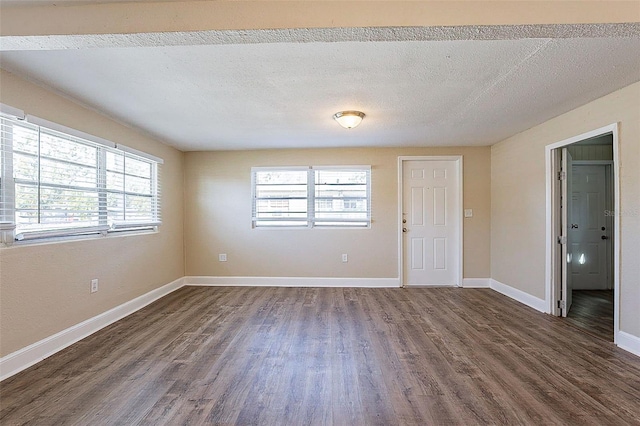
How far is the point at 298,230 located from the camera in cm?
492

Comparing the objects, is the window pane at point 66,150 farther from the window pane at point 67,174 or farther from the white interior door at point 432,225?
the white interior door at point 432,225

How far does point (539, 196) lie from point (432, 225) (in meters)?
1.55

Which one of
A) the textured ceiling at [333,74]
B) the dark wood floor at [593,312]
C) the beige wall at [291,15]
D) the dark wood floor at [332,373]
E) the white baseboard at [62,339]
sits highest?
the textured ceiling at [333,74]

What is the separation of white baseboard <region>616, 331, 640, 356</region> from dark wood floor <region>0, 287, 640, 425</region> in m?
0.07

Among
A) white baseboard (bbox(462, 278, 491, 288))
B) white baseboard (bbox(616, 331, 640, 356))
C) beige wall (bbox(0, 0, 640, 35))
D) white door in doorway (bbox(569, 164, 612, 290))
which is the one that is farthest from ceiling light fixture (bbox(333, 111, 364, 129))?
white door in doorway (bbox(569, 164, 612, 290))

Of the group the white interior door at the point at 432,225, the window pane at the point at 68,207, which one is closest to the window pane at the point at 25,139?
the window pane at the point at 68,207

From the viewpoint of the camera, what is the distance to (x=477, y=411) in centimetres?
181

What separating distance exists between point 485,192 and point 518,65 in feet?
9.96

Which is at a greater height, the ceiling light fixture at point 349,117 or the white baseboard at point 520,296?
the ceiling light fixture at point 349,117

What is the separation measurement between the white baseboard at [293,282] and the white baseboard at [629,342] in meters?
2.60

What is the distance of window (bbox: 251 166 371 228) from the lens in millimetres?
4898

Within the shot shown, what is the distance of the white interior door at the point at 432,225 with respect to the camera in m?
4.88

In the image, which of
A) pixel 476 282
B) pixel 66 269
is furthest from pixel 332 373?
pixel 476 282

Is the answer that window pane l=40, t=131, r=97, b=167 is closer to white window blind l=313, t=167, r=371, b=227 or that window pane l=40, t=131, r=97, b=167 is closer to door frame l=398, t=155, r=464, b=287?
white window blind l=313, t=167, r=371, b=227
